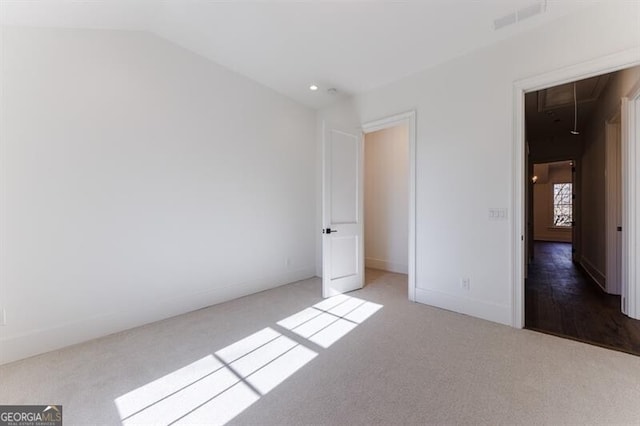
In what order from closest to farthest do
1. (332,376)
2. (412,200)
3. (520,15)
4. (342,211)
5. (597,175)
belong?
(332,376), (520,15), (412,200), (342,211), (597,175)

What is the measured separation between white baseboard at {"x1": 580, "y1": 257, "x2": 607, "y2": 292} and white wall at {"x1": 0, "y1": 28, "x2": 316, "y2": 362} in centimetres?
486

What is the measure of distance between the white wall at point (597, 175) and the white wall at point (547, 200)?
4.83 m

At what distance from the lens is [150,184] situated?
289cm

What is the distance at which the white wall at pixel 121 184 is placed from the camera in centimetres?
223

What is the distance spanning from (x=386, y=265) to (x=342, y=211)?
6.57ft

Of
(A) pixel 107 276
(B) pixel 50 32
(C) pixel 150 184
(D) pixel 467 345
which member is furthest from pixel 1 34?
(D) pixel 467 345

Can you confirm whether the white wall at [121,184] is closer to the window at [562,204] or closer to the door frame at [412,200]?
the door frame at [412,200]

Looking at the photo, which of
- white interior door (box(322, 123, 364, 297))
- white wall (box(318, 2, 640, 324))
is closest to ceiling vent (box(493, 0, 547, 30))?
white wall (box(318, 2, 640, 324))

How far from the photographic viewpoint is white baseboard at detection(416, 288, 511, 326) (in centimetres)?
274

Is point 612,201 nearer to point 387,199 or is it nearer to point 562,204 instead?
point 387,199

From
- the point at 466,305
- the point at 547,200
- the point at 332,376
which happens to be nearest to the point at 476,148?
the point at 466,305

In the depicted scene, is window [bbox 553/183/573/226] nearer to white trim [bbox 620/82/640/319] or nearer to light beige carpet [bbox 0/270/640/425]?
white trim [bbox 620/82/640/319]

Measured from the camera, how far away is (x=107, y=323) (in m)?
2.60

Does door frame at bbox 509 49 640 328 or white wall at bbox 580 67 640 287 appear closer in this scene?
door frame at bbox 509 49 640 328
